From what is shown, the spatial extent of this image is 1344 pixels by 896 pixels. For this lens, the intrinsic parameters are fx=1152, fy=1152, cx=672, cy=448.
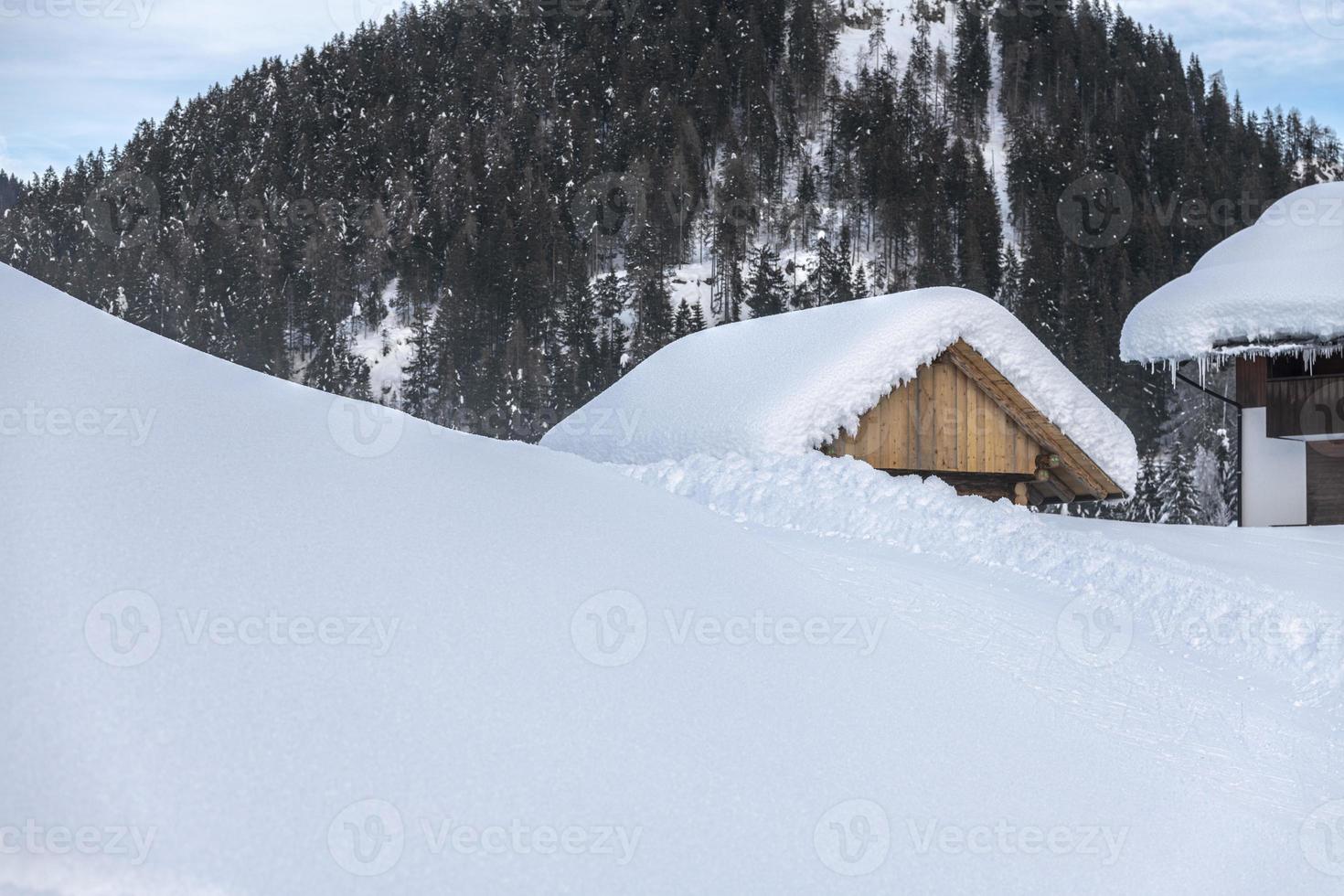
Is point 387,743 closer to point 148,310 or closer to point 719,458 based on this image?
point 719,458

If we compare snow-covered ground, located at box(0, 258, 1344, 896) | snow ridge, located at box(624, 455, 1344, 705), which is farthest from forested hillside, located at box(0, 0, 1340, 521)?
snow-covered ground, located at box(0, 258, 1344, 896)

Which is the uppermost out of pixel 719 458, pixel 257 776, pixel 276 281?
pixel 276 281

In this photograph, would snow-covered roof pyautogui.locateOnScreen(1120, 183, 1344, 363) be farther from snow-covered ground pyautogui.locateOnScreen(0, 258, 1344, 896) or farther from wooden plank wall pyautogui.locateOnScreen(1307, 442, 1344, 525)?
snow-covered ground pyautogui.locateOnScreen(0, 258, 1344, 896)

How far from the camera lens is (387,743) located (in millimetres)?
2910

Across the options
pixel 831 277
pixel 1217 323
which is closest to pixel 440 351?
pixel 831 277

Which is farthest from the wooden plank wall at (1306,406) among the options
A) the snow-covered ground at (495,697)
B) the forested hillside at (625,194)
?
the forested hillside at (625,194)

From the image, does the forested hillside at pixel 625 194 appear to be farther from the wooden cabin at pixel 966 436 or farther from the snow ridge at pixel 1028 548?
the snow ridge at pixel 1028 548

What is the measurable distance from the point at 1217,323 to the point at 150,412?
14.6 meters

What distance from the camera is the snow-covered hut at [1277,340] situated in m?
14.8

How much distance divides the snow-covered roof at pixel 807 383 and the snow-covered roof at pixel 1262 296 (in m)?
4.89

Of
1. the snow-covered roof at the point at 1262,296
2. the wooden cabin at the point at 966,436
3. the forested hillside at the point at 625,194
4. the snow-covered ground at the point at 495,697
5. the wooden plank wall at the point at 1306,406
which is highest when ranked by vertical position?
the forested hillside at the point at 625,194

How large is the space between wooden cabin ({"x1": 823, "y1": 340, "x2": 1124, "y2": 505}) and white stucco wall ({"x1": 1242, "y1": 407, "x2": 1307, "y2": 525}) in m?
6.93

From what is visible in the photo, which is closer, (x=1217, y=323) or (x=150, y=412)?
(x=150, y=412)

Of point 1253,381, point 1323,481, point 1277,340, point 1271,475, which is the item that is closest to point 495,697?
point 1277,340
